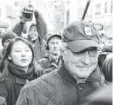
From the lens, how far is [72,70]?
194 centimetres

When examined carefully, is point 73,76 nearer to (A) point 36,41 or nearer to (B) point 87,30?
(B) point 87,30

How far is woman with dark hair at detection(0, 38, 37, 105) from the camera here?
3.26 m

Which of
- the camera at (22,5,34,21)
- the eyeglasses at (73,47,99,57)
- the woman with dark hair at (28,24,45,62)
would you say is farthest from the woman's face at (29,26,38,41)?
the eyeglasses at (73,47,99,57)

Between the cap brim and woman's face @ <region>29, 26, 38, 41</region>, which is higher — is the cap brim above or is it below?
above

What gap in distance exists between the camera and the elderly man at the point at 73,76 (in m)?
1.89

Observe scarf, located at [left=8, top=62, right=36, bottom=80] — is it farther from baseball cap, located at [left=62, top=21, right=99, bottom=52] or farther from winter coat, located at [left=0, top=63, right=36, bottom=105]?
baseball cap, located at [left=62, top=21, right=99, bottom=52]

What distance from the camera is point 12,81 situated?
11.0 feet

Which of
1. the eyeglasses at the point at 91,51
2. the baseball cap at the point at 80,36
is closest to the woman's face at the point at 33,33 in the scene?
the baseball cap at the point at 80,36

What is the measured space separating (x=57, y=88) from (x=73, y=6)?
39.0 feet

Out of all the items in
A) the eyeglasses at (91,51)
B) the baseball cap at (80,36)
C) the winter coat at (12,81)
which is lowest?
the winter coat at (12,81)

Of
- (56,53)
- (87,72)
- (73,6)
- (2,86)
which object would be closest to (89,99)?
(87,72)

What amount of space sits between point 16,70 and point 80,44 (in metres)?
1.66

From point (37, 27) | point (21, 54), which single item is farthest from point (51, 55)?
point (37, 27)

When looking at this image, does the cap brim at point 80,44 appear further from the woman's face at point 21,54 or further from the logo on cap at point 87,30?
the woman's face at point 21,54
